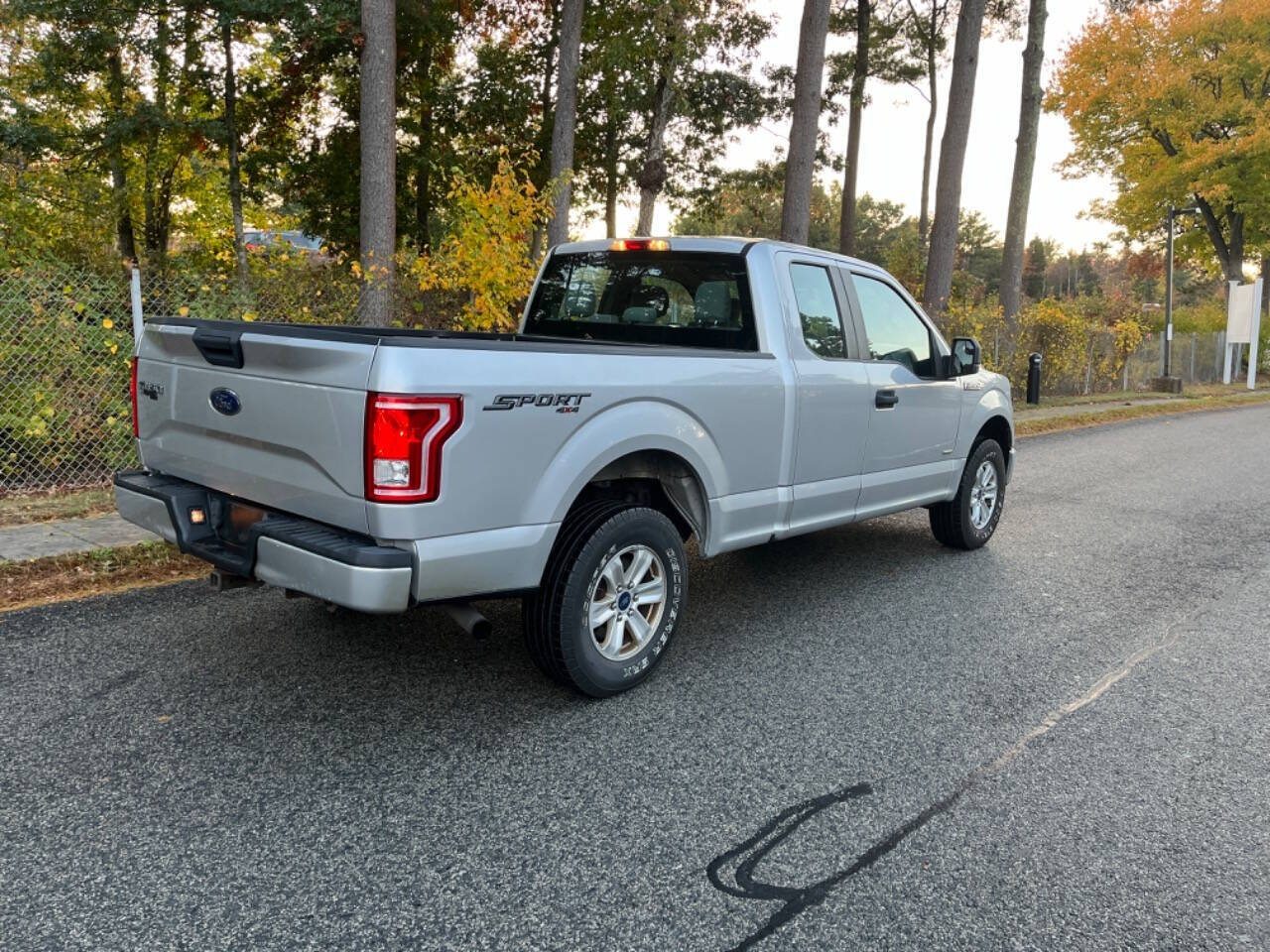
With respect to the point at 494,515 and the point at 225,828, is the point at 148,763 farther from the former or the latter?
the point at 494,515

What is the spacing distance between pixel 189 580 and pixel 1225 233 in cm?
4081

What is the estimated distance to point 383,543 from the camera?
119 inches

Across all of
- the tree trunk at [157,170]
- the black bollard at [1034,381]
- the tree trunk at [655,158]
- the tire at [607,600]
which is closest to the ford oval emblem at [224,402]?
the tire at [607,600]

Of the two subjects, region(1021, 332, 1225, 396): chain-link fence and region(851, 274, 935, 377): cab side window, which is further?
region(1021, 332, 1225, 396): chain-link fence

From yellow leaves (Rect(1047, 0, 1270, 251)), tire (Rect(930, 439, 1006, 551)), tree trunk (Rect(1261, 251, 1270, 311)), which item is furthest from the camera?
tree trunk (Rect(1261, 251, 1270, 311))

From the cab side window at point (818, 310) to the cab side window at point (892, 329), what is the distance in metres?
0.29

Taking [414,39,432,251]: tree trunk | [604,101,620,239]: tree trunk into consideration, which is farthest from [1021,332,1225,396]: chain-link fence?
[414,39,432,251]: tree trunk

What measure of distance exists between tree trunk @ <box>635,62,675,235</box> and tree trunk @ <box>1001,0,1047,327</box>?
7.96m

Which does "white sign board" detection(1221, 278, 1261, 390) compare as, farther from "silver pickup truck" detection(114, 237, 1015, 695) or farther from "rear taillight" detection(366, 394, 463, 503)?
"rear taillight" detection(366, 394, 463, 503)

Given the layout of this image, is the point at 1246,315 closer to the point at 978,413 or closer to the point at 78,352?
the point at 978,413

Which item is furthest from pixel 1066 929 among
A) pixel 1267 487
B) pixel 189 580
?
pixel 1267 487

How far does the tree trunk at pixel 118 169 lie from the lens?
650 inches

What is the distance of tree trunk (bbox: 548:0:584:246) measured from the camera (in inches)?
646

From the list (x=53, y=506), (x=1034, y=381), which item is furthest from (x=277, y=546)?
(x=1034, y=381)
